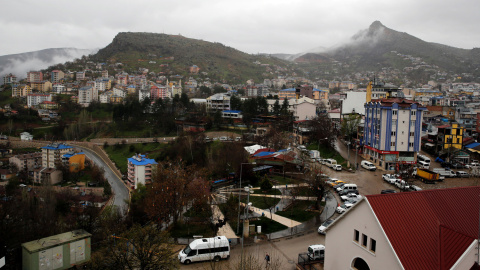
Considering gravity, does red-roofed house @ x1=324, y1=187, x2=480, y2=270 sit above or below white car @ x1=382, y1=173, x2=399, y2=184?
above

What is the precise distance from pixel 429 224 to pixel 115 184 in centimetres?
3468

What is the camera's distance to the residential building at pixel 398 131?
26.0 m

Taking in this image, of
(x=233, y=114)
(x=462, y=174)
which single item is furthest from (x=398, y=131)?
(x=233, y=114)

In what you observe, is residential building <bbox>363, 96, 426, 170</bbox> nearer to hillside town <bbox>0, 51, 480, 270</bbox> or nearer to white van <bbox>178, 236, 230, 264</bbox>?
hillside town <bbox>0, 51, 480, 270</bbox>

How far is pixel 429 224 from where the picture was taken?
304 inches

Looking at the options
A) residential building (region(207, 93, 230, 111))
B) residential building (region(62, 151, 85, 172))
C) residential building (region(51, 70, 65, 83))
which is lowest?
residential building (region(62, 151, 85, 172))

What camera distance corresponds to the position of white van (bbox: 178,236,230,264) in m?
11.5

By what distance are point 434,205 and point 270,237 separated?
7476mm

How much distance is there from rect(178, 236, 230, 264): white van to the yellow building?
2596 cm

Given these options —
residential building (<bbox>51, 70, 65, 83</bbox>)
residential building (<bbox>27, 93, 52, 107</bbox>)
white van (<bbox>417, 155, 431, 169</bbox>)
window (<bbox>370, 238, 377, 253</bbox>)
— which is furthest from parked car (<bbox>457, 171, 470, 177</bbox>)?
residential building (<bbox>51, 70, 65, 83</bbox>)

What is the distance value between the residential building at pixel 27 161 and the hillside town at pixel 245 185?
0.51 feet

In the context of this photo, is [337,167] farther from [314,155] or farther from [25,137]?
[25,137]

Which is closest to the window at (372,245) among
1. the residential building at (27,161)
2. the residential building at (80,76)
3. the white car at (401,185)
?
the white car at (401,185)

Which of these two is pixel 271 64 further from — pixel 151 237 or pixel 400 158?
pixel 151 237
